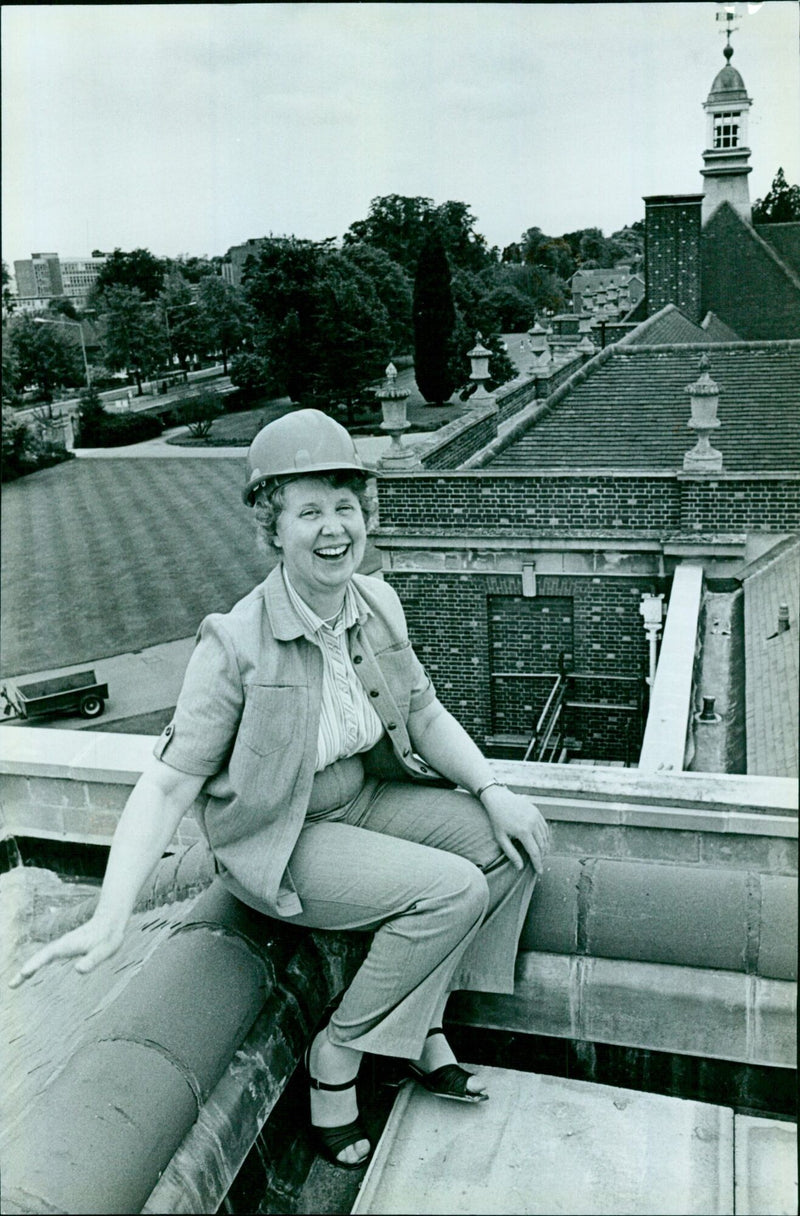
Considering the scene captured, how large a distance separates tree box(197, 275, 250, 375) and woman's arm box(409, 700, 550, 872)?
21.6 ft

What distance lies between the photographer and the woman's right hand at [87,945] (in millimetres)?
1725

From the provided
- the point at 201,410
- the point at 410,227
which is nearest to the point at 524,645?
the point at 201,410

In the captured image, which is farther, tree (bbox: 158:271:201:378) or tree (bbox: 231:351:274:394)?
tree (bbox: 231:351:274:394)

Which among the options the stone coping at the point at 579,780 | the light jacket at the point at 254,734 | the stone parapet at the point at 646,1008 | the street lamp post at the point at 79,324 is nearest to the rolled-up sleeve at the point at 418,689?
the light jacket at the point at 254,734

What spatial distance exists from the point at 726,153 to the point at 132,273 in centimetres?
2553

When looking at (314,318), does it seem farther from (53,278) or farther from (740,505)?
(740,505)

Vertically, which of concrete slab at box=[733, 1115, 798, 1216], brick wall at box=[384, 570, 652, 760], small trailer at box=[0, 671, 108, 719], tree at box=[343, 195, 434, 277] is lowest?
small trailer at box=[0, 671, 108, 719]

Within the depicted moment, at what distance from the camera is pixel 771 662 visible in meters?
7.39

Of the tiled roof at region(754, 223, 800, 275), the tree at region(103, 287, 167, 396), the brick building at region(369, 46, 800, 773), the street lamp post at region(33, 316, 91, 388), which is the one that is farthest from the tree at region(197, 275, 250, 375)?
the tiled roof at region(754, 223, 800, 275)

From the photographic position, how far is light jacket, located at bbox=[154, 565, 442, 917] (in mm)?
1972

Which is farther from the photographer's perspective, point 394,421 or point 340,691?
point 394,421

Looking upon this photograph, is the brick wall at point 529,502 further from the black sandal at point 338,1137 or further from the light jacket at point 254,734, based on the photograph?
the black sandal at point 338,1137

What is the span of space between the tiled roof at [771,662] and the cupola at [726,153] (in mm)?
18683

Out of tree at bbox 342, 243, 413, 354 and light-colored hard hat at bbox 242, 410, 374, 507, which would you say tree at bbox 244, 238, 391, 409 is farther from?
light-colored hard hat at bbox 242, 410, 374, 507
